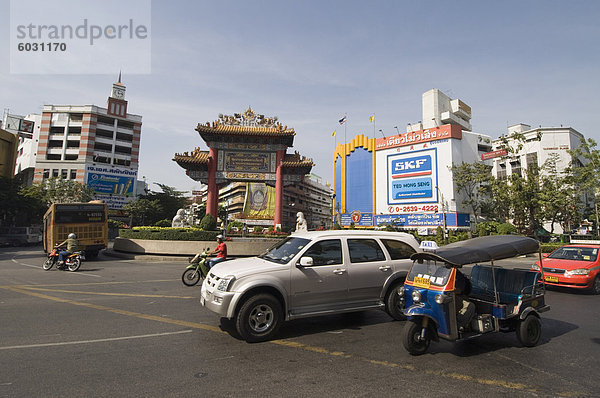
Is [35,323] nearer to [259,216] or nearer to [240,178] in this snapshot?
[240,178]

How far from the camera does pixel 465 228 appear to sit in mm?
43906

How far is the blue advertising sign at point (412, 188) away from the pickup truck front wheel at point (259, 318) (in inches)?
1790

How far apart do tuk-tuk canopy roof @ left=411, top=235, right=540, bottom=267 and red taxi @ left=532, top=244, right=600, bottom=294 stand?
542 cm

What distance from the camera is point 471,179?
140 feet

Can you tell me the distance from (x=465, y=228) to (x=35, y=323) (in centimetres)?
4708

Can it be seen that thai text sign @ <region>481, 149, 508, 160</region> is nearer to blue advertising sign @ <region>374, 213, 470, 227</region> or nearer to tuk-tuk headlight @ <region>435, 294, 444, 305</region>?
blue advertising sign @ <region>374, 213, 470, 227</region>

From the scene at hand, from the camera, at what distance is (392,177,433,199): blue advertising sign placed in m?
46.9

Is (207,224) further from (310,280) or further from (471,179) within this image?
(471,179)

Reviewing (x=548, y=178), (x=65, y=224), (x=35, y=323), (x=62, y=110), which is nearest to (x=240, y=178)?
(x=65, y=224)

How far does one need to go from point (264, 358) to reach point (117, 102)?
69.8 metres

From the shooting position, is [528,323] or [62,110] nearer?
[528,323]

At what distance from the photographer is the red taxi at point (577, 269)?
909cm

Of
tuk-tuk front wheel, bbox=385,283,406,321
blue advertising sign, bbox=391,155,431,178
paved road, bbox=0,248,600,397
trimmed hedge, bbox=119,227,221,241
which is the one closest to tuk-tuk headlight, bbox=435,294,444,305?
paved road, bbox=0,248,600,397

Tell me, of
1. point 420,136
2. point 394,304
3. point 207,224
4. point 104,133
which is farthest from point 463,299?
point 104,133
